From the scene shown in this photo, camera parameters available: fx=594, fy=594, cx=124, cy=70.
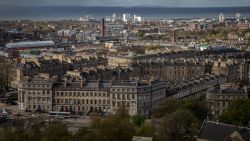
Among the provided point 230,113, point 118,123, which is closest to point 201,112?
point 230,113

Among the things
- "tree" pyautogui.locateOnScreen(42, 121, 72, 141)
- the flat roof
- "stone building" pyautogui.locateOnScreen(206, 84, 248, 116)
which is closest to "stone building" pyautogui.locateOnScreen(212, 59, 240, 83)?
"stone building" pyautogui.locateOnScreen(206, 84, 248, 116)

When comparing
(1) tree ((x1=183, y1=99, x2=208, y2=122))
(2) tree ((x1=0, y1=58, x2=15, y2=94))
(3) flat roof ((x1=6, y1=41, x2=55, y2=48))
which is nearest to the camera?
(1) tree ((x1=183, y1=99, x2=208, y2=122))

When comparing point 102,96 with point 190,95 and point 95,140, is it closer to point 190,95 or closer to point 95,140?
point 190,95

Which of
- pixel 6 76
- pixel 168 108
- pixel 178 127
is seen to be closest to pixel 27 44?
pixel 6 76

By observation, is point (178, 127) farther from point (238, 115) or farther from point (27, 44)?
point (27, 44)

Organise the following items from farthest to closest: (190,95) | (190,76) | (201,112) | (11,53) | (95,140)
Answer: (11,53)
(190,76)
(190,95)
(201,112)
(95,140)

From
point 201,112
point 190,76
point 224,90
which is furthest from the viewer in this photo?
point 190,76

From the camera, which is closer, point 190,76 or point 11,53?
point 190,76

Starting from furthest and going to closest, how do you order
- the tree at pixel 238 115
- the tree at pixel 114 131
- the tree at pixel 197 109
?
the tree at pixel 197 109, the tree at pixel 238 115, the tree at pixel 114 131

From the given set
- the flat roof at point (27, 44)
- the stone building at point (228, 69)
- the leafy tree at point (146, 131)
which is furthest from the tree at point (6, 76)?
the flat roof at point (27, 44)

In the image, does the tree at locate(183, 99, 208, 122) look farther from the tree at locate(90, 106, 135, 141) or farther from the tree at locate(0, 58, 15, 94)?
the tree at locate(0, 58, 15, 94)

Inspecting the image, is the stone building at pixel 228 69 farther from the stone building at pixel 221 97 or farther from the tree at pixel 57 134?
the tree at pixel 57 134
